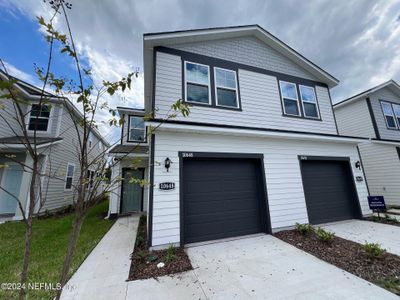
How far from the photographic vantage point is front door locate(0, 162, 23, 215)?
8602 millimetres

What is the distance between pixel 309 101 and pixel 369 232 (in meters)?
5.29

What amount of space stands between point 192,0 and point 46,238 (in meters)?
9.93

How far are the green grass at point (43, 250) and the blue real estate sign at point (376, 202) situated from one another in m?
9.30

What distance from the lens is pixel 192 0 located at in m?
7.21

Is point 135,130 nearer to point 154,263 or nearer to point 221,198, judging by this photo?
point 221,198

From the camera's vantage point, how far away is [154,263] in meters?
3.92

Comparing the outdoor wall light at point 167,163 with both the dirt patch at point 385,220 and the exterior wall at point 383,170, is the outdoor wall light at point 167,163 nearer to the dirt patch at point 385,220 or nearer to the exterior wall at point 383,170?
the dirt patch at point 385,220

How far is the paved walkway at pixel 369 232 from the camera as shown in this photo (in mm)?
4605

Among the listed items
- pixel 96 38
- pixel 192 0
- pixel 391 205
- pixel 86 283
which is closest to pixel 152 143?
pixel 96 38

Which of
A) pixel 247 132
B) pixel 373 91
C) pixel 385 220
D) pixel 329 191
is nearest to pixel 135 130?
pixel 247 132

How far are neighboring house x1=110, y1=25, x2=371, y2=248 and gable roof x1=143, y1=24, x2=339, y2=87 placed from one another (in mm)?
35

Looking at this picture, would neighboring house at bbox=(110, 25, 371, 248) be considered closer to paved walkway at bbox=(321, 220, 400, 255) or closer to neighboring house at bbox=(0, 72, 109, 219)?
paved walkway at bbox=(321, 220, 400, 255)

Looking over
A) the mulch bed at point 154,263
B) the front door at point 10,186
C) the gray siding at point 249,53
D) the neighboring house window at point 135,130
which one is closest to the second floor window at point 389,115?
the gray siding at point 249,53

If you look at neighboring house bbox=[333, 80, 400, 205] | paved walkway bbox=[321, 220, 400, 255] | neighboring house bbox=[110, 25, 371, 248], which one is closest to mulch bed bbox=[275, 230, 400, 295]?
paved walkway bbox=[321, 220, 400, 255]
